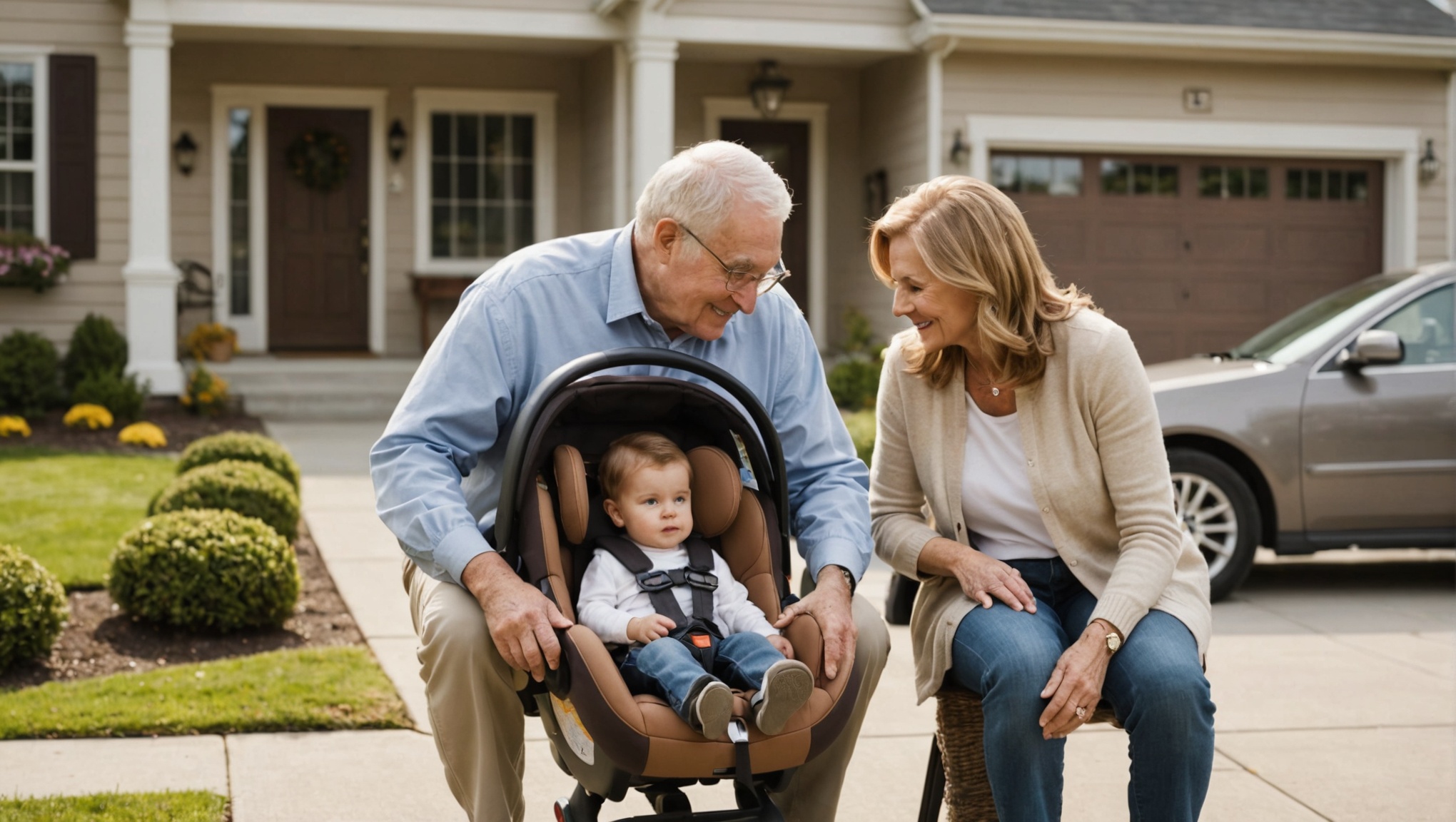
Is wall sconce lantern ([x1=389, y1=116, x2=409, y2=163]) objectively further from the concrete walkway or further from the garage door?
the concrete walkway

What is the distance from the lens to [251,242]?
45.1ft

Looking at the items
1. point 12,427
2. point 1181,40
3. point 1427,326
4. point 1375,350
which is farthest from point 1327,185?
point 12,427

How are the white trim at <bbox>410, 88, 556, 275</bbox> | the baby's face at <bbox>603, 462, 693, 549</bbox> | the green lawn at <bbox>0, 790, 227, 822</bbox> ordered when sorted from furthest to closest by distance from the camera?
the white trim at <bbox>410, 88, 556, 275</bbox>, the green lawn at <bbox>0, 790, 227, 822</bbox>, the baby's face at <bbox>603, 462, 693, 549</bbox>

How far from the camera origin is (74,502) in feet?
24.6

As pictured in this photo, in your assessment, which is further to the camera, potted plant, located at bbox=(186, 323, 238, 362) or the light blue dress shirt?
potted plant, located at bbox=(186, 323, 238, 362)

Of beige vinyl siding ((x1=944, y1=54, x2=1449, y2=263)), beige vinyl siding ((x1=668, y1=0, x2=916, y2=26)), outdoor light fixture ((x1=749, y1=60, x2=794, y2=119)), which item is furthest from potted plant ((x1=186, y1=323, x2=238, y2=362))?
beige vinyl siding ((x1=944, y1=54, x2=1449, y2=263))

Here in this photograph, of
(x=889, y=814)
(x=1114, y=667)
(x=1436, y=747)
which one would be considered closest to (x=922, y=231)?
(x=1114, y=667)

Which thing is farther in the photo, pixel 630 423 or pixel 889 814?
pixel 889 814

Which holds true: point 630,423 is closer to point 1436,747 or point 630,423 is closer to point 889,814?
point 889,814

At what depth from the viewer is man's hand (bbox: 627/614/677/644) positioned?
2.65 metres

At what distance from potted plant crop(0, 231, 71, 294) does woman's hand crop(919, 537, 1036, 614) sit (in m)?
10.2

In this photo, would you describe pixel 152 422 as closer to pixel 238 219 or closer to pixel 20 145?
pixel 20 145

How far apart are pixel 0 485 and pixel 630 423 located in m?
6.23

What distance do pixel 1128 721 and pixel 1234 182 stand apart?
10.8 m
